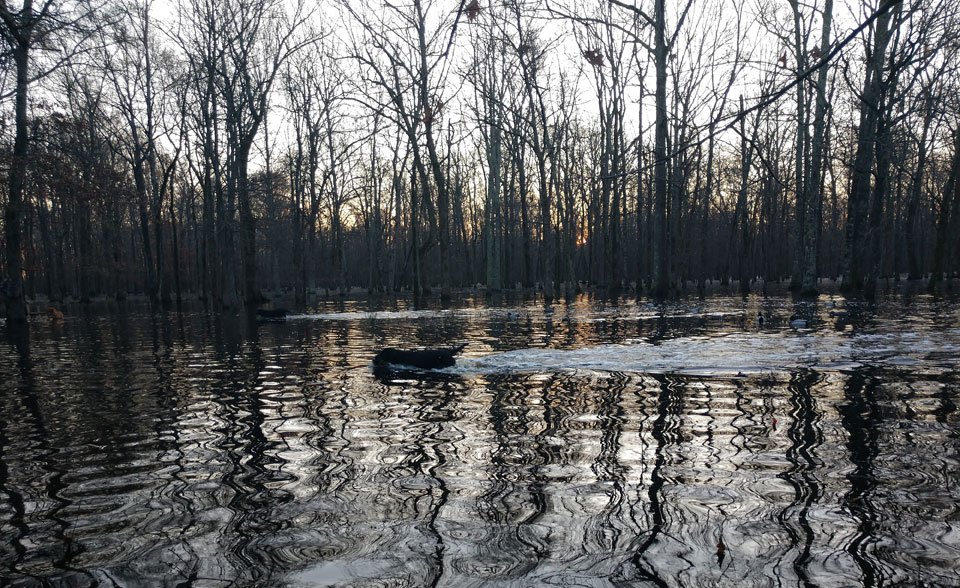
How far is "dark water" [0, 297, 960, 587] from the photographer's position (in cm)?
310

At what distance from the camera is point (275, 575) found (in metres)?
3.03

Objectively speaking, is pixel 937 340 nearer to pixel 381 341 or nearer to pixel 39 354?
pixel 381 341

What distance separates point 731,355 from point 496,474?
6.91 m

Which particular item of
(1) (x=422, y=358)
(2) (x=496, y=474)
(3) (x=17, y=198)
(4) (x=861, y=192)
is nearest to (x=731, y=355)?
(1) (x=422, y=358)

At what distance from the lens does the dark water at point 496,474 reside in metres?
3.10

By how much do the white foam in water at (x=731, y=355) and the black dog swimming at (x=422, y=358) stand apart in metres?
0.25

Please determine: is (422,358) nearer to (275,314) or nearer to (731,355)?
(731,355)

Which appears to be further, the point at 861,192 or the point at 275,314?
the point at 861,192

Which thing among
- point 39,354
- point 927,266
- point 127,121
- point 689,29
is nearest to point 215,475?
point 39,354

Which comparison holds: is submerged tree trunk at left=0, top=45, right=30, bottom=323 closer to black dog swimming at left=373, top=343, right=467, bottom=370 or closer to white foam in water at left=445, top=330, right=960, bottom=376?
black dog swimming at left=373, top=343, right=467, bottom=370

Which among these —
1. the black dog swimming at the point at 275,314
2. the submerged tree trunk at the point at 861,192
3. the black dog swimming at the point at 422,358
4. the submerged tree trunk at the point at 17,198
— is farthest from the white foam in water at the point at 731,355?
the submerged tree trunk at the point at 17,198

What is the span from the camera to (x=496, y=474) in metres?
4.50

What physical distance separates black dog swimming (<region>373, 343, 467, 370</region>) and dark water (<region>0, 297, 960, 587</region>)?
0.21 meters

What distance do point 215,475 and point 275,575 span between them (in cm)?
190
